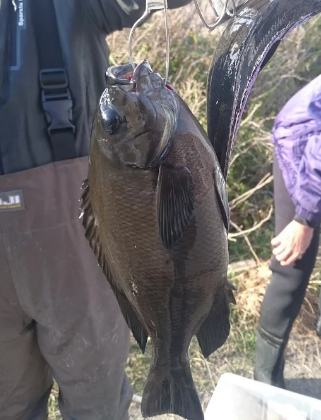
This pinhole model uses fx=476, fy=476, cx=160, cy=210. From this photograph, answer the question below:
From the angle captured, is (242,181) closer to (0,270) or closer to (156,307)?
(0,270)

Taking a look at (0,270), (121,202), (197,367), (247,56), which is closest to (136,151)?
(121,202)

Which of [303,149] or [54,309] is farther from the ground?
[303,149]

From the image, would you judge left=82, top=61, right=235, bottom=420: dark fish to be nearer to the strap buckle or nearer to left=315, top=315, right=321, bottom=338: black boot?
the strap buckle

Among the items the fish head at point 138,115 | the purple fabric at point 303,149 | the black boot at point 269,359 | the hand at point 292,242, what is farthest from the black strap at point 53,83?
the black boot at point 269,359

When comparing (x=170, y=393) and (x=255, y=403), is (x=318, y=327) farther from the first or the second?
(x=170, y=393)

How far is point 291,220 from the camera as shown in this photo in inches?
99.0

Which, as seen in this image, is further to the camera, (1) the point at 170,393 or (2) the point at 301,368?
(2) the point at 301,368

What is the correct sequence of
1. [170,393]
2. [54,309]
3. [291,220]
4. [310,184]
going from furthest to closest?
[291,220] → [310,184] → [54,309] → [170,393]

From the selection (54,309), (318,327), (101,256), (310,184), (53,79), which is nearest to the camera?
(101,256)

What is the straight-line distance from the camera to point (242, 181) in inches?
166

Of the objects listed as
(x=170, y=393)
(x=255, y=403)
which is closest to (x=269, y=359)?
(x=255, y=403)

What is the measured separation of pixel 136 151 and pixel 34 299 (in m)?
1.04

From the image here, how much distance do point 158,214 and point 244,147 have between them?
3281 millimetres

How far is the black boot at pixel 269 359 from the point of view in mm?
2766
